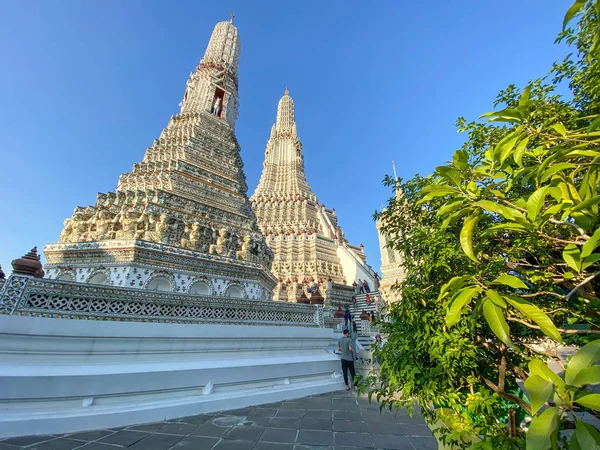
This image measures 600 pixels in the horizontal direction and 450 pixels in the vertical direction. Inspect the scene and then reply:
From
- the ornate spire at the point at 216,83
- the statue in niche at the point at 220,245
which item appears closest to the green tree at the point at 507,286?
the statue in niche at the point at 220,245

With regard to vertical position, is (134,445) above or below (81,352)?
below

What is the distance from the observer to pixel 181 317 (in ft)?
17.6

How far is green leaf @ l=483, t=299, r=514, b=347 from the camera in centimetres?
106

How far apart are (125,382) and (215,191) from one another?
28.8 feet

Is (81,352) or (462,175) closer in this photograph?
(462,175)

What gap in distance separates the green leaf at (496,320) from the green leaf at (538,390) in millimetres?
147

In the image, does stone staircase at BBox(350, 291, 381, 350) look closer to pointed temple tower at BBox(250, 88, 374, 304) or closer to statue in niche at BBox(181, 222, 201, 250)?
pointed temple tower at BBox(250, 88, 374, 304)

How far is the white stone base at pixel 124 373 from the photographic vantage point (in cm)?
351

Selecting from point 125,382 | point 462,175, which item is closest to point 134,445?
point 125,382

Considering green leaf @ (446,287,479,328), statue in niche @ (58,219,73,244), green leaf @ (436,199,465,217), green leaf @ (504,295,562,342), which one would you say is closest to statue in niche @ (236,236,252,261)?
statue in niche @ (58,219,73,244)

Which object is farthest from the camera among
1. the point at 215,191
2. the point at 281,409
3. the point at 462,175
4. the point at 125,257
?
the point at 215,191

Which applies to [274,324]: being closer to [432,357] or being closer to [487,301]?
[432,357]

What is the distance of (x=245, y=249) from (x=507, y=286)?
29.7 ft

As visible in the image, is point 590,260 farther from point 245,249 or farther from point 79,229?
point 79,229
